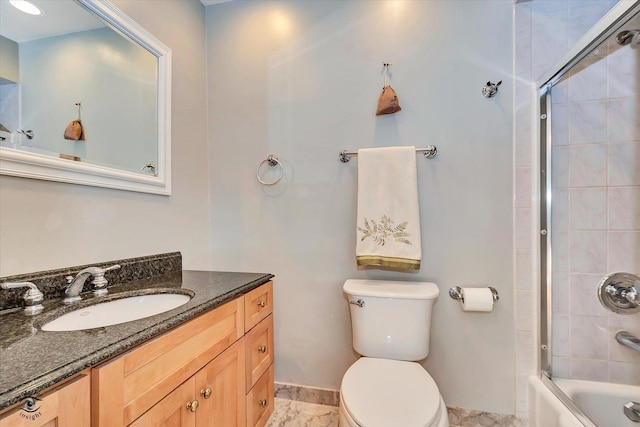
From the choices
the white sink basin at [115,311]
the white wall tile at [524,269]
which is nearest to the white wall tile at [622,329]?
the white wall tile at [524,269]

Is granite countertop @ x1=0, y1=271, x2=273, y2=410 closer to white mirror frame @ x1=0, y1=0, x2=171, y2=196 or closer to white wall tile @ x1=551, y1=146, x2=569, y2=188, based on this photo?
white mirror frame @ x1=0, y1=0, x2=171, y2=196

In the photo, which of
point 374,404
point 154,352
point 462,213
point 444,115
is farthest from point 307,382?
point 444,115

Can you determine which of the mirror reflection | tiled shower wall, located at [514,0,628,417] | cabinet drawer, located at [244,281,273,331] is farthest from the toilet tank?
the mirror reflection

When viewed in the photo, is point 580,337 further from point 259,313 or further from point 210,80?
point 210,80

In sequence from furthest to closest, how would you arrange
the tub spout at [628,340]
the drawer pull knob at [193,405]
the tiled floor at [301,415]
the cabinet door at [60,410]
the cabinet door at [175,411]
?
the tiled floor at [301,415] → the tub spout at [628,340] → the drawer pull knob at [193,405] → the cabinet door at [175,411] → the cabinet door at [60,410]

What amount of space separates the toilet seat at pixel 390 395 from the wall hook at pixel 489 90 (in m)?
1.33

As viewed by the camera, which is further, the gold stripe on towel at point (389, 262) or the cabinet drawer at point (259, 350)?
the gold stripe on towel at point (389, 262)

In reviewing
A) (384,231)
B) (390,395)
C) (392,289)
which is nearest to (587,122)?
(384,231)

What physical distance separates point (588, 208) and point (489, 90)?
72cm

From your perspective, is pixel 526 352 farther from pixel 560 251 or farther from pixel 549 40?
pixel 549 40

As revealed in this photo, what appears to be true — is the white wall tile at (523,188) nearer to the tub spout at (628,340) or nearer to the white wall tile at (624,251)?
the white wall tile at (624,251)

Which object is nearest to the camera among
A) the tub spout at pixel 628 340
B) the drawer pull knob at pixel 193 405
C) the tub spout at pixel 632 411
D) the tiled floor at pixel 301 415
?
the drawer pull knob at pixel 193 405

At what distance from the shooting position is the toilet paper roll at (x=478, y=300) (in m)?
1.33

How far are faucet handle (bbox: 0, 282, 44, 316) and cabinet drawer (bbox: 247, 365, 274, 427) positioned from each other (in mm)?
794
